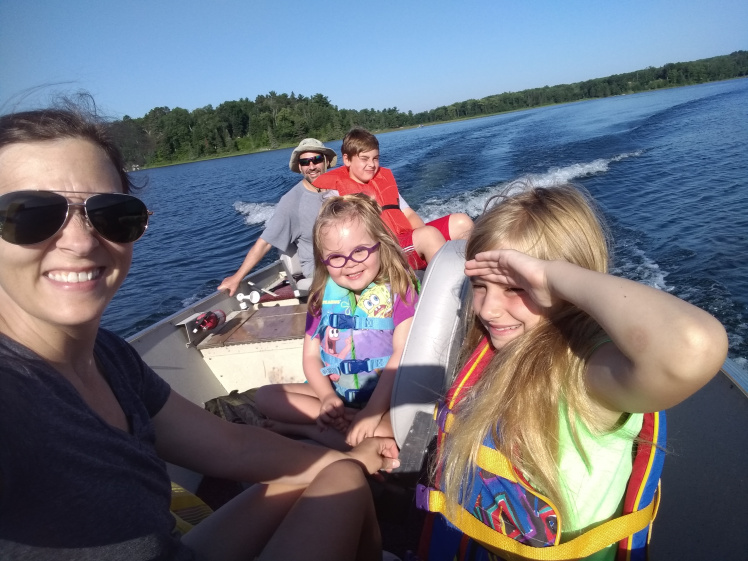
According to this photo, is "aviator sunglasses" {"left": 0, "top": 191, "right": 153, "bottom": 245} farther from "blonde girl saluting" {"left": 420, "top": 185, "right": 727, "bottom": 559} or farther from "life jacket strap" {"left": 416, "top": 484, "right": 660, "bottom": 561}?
"life jacket strap" {"left": 416, "top": 484, "right": 660, "bottom": 561}

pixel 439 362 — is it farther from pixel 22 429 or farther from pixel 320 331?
pixel 22 429

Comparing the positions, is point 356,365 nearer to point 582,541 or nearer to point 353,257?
point 353,257

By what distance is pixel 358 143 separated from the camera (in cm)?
402

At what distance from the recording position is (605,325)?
956 mm

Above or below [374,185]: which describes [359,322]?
below

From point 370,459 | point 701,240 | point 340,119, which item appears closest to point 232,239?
point 701,240

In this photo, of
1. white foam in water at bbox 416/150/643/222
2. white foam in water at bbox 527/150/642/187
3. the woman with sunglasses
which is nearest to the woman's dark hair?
the woman with sunglasses

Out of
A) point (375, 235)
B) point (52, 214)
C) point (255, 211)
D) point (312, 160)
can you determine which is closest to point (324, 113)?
point (255, 211)

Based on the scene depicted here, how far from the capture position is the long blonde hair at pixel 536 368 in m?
1.18

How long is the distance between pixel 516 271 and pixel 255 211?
41.0 ft

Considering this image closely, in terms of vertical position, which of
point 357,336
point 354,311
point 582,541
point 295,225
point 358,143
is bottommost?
point 582,541

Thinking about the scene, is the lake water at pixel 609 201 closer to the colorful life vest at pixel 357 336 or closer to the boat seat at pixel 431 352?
the colorful life vest at pixel 357 336

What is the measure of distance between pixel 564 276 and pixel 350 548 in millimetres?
895

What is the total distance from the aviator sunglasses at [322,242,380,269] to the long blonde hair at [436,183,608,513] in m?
0.69
